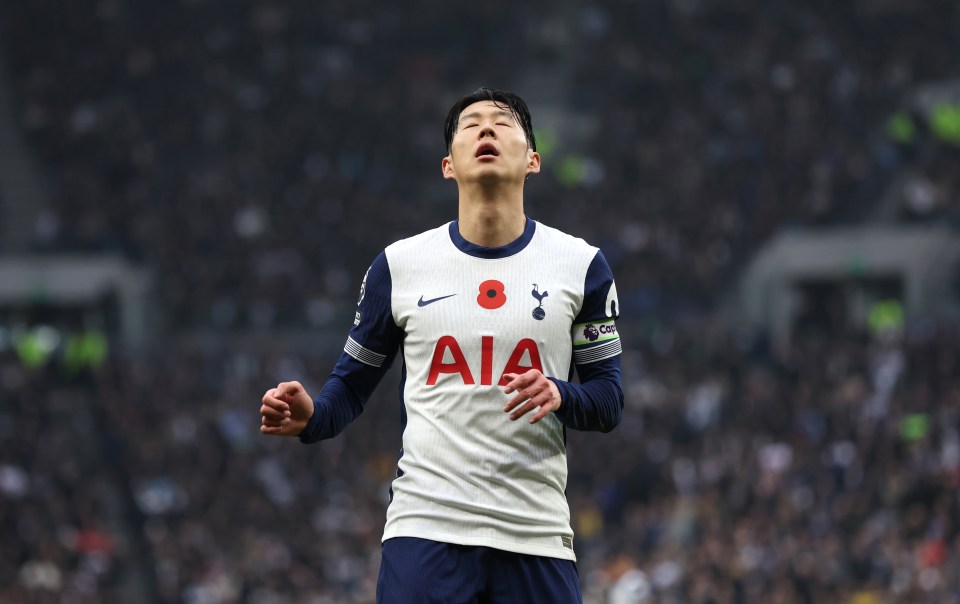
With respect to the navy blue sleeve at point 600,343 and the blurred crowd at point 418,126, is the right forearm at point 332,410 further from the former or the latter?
the blurred crowd at point 418,126

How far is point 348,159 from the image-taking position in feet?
82.1

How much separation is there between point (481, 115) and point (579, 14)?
23.3m

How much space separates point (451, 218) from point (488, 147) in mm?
19464

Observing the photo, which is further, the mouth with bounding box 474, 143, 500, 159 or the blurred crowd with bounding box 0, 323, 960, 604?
the blurred crowd with bounding box 0, 323, 960, 604

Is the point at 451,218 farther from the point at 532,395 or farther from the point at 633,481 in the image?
the point at 532,395

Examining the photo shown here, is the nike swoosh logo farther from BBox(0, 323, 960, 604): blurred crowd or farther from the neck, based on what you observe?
BBox(0, 323, 960, 604): blurred crowd

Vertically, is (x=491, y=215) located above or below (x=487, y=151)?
below

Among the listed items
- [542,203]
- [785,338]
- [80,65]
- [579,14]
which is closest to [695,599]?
[785,338]

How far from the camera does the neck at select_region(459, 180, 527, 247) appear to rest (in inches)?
158

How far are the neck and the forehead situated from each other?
210mm

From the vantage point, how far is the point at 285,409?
383 cm

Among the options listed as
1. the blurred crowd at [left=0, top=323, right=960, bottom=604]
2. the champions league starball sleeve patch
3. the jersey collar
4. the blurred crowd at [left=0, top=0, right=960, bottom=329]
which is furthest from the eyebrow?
the blurred crowd at [left=0, top=0, right=960, bottom=329]

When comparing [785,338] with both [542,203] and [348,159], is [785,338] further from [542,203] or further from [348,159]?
[348,159]

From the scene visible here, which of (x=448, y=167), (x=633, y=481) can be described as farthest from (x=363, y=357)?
(x=633, y=481)
